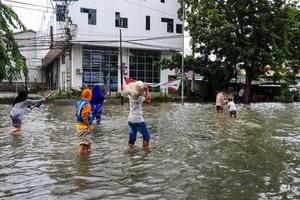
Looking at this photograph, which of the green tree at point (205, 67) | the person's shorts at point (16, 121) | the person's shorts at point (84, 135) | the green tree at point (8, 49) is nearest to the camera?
the person's shorts at point (84, 135)

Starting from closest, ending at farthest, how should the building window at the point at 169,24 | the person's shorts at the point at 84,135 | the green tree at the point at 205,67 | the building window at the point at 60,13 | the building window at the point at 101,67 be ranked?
the person's shorts at the point at 84,135, the green tree at the point at 205,67, the building window at the point at 60,13, the building window at the point at 101,67, the building window at the point at 169,24

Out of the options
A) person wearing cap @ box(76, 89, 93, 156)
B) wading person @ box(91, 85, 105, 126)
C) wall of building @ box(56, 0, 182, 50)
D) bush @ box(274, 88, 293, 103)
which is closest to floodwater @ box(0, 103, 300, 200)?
person wearing cap @ box(76, 89, 93, 156)

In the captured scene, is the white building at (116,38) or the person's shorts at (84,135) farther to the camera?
the white building at (116,38)

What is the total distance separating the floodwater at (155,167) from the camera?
252 inches

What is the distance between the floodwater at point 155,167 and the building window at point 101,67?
107 feet

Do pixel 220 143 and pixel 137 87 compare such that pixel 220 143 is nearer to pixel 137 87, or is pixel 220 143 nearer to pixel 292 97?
pixel 137 87

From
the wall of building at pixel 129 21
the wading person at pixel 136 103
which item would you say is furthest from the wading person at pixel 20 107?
the wall of building at pixel 129 21

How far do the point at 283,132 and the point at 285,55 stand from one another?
92.9 ft

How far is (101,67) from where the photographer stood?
46.2 meters

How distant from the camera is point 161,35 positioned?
4841 cm

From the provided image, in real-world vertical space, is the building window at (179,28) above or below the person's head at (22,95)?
above

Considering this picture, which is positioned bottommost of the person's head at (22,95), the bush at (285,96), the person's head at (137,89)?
the bush at (285,96)

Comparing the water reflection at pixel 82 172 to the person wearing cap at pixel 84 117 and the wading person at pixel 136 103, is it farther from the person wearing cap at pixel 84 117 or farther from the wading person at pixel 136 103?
the wading person at pixel 136 103

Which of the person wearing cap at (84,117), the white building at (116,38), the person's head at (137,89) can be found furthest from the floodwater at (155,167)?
the white building at (116,38)
